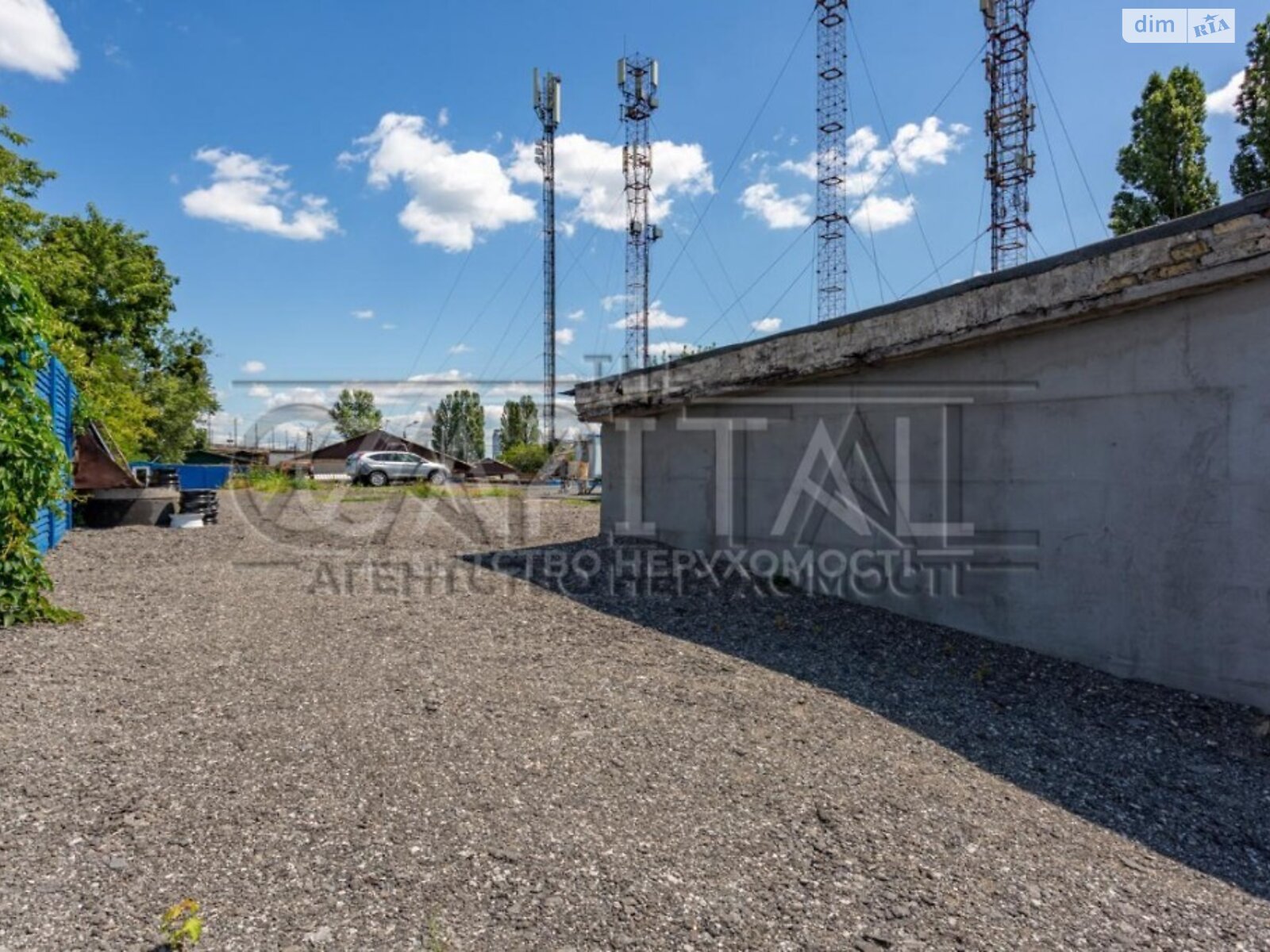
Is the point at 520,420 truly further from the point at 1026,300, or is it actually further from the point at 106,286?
the point at 1026,300

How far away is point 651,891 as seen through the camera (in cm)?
233

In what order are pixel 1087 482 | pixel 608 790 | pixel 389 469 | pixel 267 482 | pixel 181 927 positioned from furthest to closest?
1. pixel 389 469
2. pixel 267 482
3. pixel 1087 482
4. pixel 608 790
5. pixel 181 927

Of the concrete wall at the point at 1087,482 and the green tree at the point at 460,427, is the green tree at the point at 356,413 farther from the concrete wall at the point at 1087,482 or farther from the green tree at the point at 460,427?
the concrete wall at the point at 1087,482

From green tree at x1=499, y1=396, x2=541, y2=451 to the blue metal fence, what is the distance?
48.6m

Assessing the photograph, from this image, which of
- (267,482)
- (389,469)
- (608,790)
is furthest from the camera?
(389,469)

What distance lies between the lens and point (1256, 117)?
1631 cm

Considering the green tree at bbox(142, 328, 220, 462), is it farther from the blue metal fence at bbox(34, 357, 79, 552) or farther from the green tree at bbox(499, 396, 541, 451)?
the green tree at bbox(499, 396, 541, 451)

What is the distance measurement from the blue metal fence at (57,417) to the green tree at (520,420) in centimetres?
4860

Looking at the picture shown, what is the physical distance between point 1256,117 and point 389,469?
1122 inches

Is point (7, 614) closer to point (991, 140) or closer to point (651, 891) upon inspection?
point (651, 891)

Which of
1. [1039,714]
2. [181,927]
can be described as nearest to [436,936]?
[181,927]

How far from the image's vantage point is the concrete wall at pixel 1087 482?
4.03 metres

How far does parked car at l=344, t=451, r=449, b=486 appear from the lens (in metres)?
28.2

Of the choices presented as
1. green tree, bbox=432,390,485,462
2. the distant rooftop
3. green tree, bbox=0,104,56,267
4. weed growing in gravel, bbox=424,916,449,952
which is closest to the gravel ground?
weed growing in gravel, bbox=424,916,449,952
